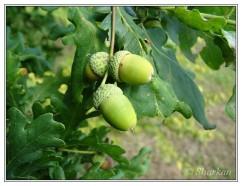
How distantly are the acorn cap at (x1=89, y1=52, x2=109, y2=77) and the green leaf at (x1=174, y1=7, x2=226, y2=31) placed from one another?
27 cm

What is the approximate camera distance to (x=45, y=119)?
1321 millimetres

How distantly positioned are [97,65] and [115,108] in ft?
0.57

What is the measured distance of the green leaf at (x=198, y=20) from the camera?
1.31 m

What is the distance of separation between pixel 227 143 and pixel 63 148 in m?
3.04

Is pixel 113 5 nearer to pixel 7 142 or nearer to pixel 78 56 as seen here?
pixel 78 56

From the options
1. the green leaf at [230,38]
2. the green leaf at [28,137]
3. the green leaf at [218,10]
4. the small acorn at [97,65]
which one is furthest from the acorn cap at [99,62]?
the green leaf at [218,10]

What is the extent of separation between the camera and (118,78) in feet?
3.88

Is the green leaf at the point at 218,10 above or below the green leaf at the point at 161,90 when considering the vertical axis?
above

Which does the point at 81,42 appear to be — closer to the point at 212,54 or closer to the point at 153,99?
the point at 153,99

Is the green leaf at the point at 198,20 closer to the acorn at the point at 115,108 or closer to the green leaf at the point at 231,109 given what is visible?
the green leaf at the point at 231,109

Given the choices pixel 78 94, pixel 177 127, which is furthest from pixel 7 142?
pixel 177 127

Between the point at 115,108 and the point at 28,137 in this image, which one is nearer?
the point at 115,108

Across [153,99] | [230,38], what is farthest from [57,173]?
[230,38]

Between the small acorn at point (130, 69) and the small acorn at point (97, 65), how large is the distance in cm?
2
